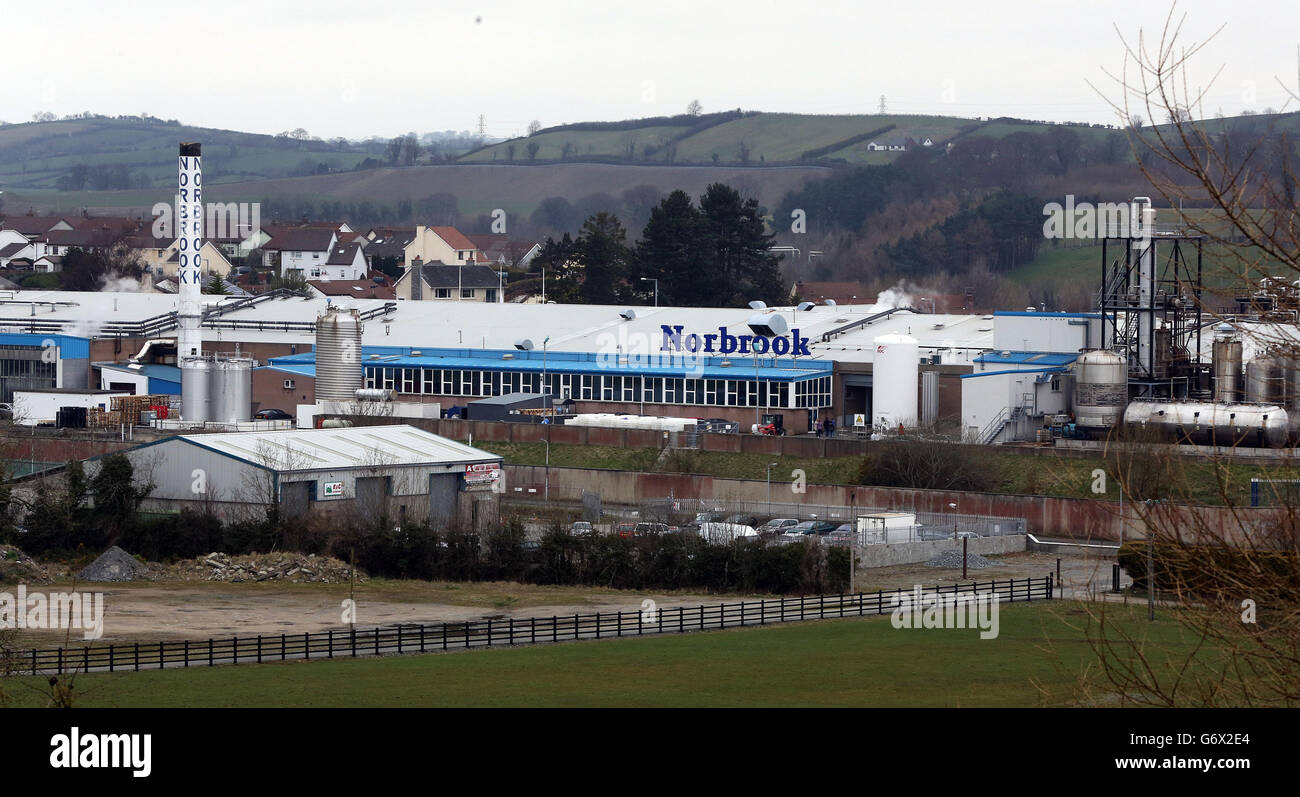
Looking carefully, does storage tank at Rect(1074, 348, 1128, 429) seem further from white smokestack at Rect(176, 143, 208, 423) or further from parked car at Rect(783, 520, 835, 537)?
white smokestack at Rect(176, 143, 208, 423)

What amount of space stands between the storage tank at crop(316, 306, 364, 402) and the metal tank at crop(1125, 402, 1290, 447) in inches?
1460

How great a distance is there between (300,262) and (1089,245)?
7243 centimetres

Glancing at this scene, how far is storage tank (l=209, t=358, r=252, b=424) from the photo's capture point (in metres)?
82.9

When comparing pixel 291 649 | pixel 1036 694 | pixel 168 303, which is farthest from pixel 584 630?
pixel 168 303

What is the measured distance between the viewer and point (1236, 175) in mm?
12812

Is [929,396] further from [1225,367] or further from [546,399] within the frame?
[546,399]

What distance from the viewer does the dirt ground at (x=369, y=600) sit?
44250 millimetres

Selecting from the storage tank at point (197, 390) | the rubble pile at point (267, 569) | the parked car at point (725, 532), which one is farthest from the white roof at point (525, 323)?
the rubble pile at point (267, 569)

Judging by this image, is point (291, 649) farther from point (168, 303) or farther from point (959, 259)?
point (959, 259)

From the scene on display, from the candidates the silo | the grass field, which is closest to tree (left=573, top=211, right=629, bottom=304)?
the silo

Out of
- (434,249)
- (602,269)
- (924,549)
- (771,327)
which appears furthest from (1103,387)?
(434,249)

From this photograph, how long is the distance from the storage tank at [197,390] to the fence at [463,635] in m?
41.3

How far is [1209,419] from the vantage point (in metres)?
60.9

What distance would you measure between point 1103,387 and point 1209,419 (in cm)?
740
